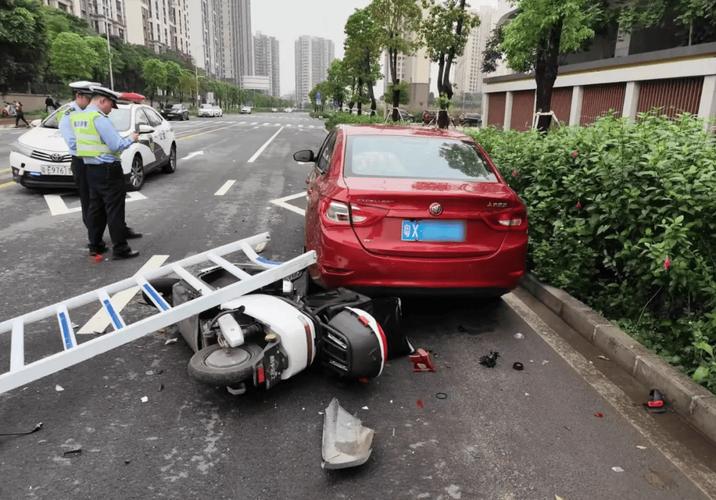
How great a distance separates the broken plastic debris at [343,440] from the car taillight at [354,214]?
4.54 feet

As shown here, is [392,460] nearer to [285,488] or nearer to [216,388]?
[285,488]

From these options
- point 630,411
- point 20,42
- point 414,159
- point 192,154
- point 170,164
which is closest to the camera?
point 630,411

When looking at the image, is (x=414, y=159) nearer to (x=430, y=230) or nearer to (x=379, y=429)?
(x=430, y=230)

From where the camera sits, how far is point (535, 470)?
270 cm

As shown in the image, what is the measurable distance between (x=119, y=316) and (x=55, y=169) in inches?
278

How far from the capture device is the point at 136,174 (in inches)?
407

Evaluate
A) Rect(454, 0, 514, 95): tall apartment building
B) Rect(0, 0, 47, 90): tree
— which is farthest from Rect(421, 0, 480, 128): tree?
Rect(454, 0, 514, 95): tall apartment building

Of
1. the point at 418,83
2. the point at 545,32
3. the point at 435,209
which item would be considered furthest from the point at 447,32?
the point at 418,83

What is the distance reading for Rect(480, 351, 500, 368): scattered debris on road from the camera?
3.83m

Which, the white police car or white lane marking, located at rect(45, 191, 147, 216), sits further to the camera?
the white police car

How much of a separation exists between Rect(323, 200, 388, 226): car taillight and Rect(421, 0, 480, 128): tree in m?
15.1

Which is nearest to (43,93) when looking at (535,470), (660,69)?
(660,69)

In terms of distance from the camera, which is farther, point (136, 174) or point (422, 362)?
point (136, 174)

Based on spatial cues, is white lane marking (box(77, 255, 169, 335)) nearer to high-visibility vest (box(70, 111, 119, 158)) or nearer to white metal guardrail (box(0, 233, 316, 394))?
white metal guardrail (box(0, 233, 316, 394))
